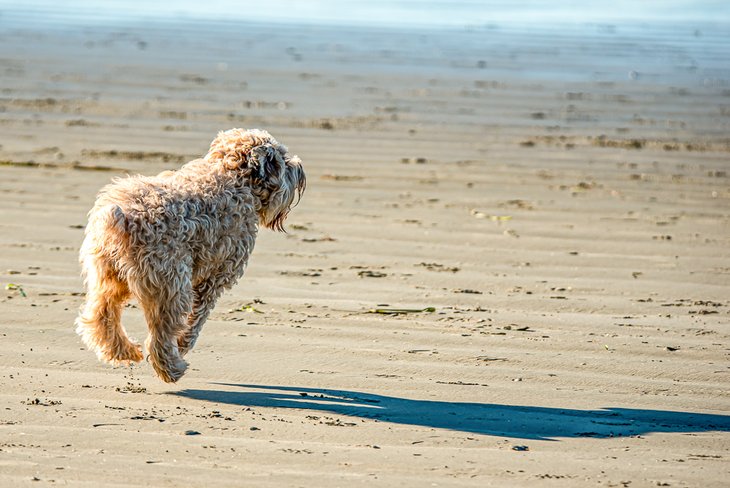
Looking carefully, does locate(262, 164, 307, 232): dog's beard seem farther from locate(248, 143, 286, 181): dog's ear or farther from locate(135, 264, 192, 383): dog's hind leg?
locate(135, 264, 192, 383): dog's hind leg

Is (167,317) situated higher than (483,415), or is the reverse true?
(167,317)

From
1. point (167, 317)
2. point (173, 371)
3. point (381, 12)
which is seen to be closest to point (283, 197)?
point (167, 317)

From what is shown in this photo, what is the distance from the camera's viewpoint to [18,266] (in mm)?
7605

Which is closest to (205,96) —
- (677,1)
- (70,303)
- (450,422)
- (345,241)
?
(345,241)

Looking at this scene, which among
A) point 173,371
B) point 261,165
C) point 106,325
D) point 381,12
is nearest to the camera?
point 173,371

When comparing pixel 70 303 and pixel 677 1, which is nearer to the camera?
pixel 70 303

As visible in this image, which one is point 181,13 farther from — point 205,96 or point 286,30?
point 205,96

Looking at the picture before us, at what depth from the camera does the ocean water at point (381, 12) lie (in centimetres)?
3145

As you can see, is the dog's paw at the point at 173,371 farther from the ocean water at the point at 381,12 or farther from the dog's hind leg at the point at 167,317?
the ocean water at the point at 381,12

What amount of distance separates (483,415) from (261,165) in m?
1.76

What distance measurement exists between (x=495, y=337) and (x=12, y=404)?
2.73 meters

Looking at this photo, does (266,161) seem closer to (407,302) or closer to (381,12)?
(407,302)

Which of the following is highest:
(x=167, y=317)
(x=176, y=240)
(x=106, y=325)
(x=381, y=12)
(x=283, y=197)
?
(x=381, y=12)

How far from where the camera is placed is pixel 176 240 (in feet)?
17.4
